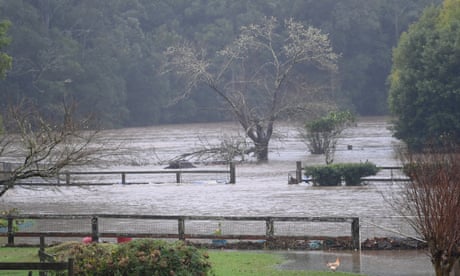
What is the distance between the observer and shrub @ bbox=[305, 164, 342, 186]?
4223 centimetres

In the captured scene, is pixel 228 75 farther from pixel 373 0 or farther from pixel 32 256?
pixel 32 256

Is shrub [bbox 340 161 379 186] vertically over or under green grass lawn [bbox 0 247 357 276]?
over

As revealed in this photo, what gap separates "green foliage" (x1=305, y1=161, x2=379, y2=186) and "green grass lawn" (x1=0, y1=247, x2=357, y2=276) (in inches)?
784

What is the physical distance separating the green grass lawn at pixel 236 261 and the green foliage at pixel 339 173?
1991cm

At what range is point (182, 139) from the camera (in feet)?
282

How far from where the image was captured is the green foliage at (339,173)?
42.0 meters

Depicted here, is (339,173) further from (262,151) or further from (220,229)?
(220,229)

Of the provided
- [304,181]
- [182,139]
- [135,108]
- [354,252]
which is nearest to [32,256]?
[354,252]

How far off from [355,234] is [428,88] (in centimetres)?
3984

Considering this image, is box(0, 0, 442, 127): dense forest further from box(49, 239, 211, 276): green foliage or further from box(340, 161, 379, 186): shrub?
box(49, 239, 211, 276): green foliage

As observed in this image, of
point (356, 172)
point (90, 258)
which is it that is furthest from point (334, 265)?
point (356, 172)

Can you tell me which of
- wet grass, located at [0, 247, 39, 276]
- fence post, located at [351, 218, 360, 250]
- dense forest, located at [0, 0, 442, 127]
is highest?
dense forest, located at [0, 0, 442, 127]

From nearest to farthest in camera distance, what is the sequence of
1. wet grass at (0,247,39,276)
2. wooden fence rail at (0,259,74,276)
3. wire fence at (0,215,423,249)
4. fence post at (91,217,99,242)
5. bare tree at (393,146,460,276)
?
1. wooden fence rail at (0,259,74,276)
2. bare tree at (393,146,460,276)
3. wet grass at (0,247,39,276)
4. wire fence at (0,215,423,249)
5. fence post at (91,217,99,242)

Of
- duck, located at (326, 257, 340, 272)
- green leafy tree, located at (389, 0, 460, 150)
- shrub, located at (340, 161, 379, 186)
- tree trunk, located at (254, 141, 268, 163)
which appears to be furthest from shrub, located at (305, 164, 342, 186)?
duck, located at (326, 257, 340, 272)
